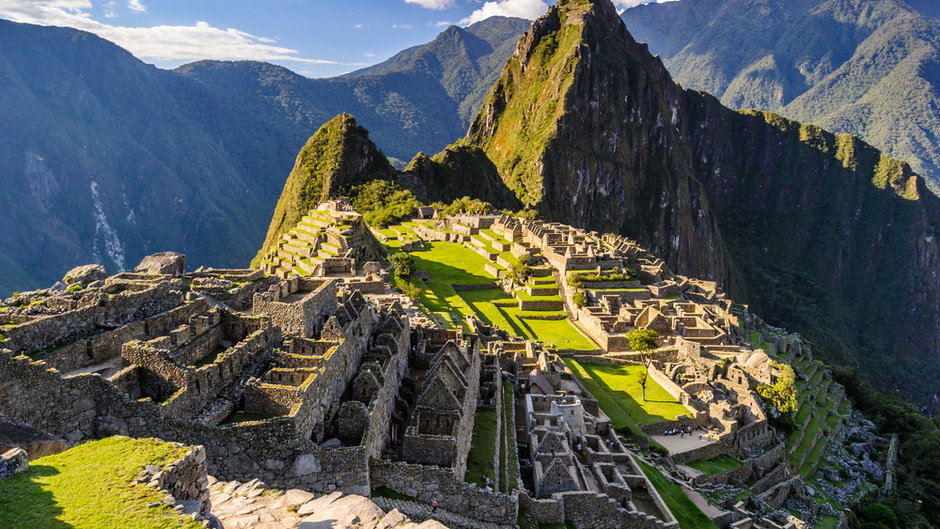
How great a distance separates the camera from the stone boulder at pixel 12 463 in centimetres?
812

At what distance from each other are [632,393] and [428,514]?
24216 mm

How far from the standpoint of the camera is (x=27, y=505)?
24.9ft

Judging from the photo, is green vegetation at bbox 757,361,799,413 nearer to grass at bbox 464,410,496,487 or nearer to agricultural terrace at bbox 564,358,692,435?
agricultural terrace at bbox 564,358,692,435

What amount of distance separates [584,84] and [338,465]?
201297 mm

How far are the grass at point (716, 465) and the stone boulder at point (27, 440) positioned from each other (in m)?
27.0

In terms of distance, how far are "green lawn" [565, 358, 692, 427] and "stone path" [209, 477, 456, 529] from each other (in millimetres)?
20181

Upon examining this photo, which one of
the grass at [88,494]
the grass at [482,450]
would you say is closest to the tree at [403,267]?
the grass at [482,450]

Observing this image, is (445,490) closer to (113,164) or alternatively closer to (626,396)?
(626,396)

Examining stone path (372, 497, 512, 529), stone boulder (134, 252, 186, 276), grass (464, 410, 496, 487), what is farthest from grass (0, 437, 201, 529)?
stone boulder (134, 252, 186, 276)

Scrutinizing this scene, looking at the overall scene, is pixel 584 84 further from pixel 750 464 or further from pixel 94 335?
pixel 94 335

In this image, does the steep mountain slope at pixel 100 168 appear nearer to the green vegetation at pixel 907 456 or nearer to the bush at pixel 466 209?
the bush at pixel 466 209

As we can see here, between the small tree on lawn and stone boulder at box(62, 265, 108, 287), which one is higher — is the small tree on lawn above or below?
below

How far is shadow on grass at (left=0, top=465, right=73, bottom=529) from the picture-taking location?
729 cm

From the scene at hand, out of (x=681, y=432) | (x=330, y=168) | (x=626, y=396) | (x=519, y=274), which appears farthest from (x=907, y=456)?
(x=330, y=168)
